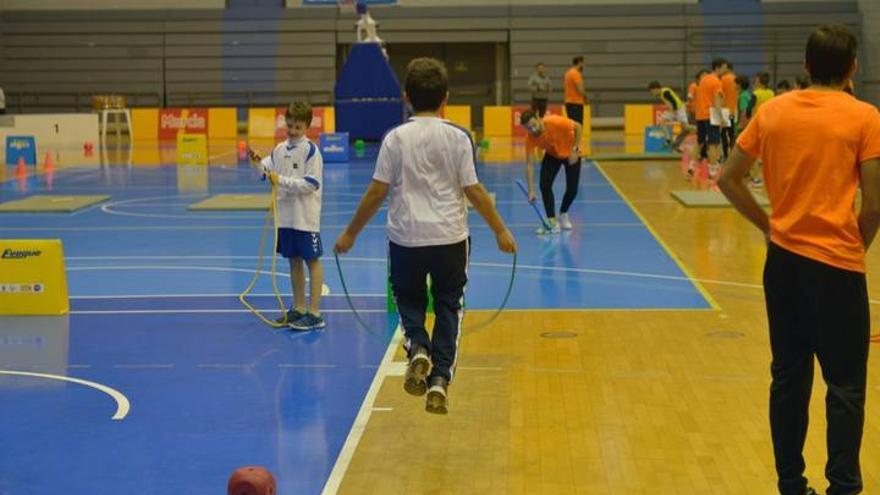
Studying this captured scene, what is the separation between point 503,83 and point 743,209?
37.4 meters

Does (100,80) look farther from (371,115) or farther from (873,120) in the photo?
(873,120)

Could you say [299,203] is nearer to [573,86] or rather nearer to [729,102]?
[729,102]

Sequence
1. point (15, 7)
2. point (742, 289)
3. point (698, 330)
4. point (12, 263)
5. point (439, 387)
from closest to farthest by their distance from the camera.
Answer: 1. point (439, 387)
2. point (698, 330)
3. point (12, 263)
4. point (742, 289)
5. point (15, 7)

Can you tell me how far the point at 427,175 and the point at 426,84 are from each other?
421 millimetres

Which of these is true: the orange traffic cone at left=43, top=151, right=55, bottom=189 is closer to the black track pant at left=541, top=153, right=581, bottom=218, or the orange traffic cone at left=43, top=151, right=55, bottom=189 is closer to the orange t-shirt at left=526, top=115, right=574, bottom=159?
the black track pant at left=541, top=153, right=581, bottom=218

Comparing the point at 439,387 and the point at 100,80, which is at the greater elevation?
the point at 100,80

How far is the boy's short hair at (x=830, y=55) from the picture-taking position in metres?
4.72

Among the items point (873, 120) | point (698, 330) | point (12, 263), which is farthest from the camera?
point (12, 263)

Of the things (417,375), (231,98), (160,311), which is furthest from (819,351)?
(231,98)

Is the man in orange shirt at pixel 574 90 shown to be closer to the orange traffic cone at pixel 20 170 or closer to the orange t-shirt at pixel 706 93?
the orange t-shirt at pixel 706 93

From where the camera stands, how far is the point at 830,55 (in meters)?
4.73

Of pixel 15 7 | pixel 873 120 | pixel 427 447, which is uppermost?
pixel 15 7

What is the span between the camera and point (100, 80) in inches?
1620

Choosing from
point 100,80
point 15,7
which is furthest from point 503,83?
point 15,7
